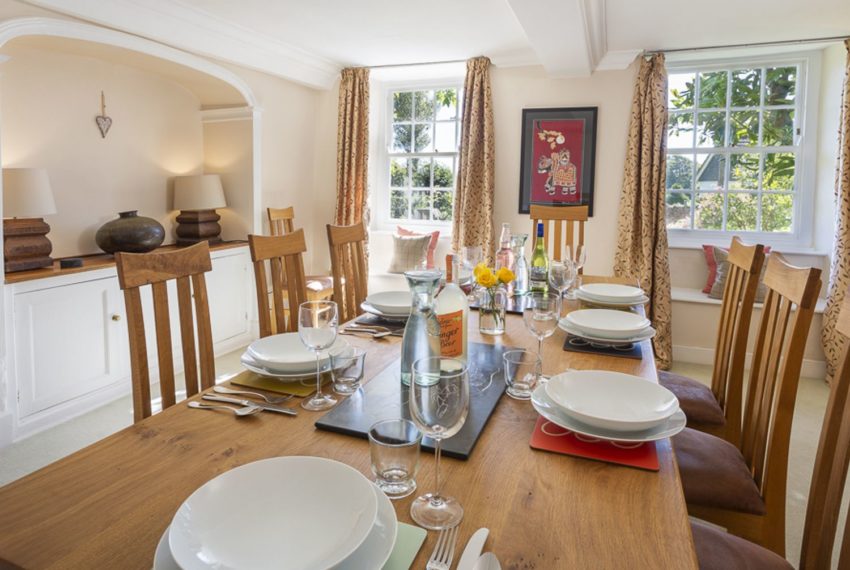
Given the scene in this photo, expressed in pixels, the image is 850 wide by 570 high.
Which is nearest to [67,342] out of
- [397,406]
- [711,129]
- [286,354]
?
[286,354]

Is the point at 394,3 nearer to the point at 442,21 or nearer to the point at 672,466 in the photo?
the point at 442,21

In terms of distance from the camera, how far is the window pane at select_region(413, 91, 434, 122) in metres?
5.31

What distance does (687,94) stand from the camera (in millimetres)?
4594

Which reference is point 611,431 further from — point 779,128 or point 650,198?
point 779,128

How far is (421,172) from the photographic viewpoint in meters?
5.38

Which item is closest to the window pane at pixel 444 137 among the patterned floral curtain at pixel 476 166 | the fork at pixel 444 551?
the patterned floral curtain at pixel 476 166

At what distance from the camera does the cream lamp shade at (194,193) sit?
416 cm

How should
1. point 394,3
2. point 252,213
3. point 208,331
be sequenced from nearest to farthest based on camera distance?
1. point 208,331
2. point 394,3
3. point 252,213

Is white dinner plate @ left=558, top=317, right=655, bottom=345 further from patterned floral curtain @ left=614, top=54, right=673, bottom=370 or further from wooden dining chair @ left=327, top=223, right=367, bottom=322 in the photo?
patterned floral curtain @ left=614, top=54, right=673, bottom=370

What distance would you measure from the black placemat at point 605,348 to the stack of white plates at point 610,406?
36cm

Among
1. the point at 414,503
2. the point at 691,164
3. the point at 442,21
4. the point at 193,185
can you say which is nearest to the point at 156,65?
the point at 193,185

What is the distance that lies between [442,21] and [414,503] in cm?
358

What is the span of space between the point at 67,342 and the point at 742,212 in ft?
16.4

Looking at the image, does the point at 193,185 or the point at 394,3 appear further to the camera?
the point at 193,185
